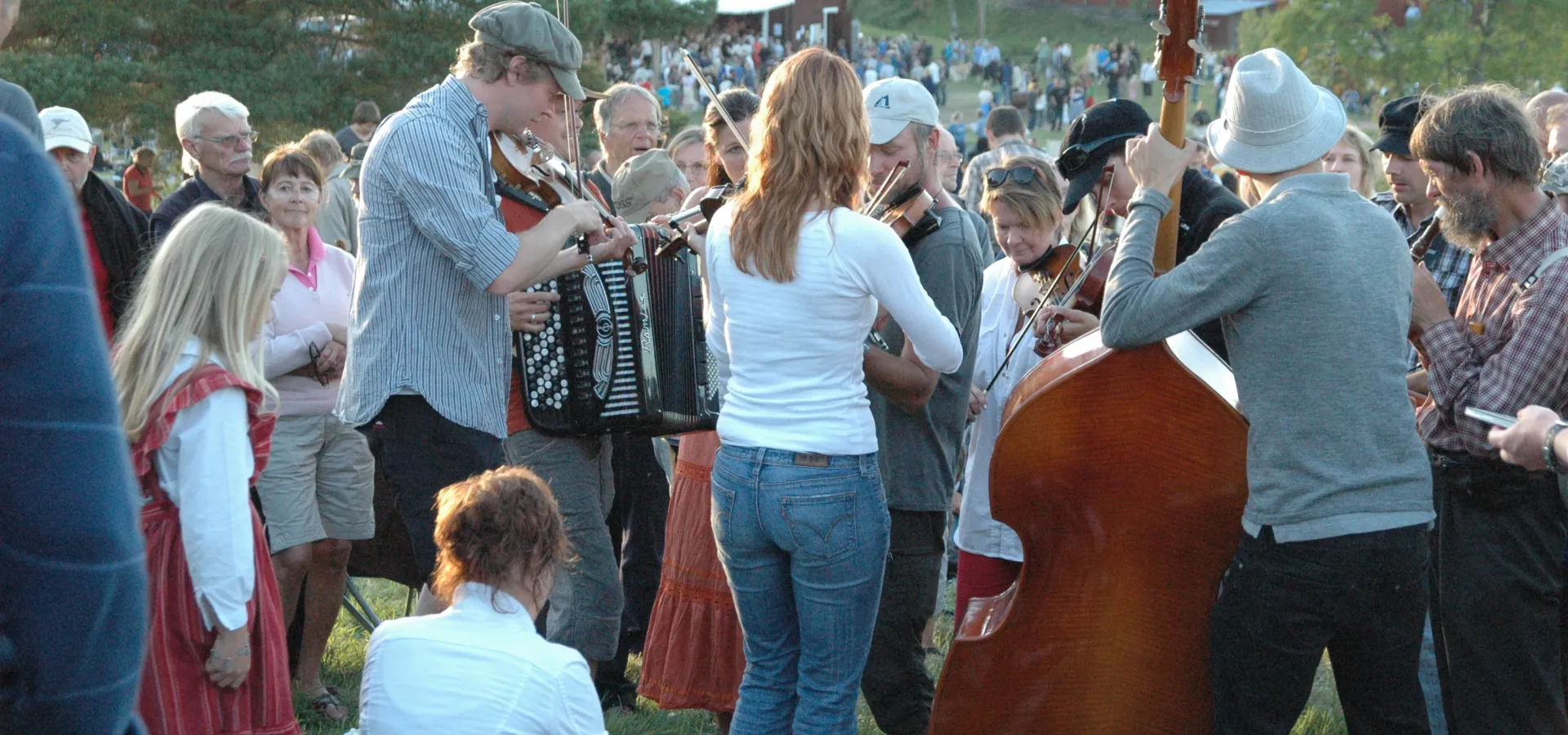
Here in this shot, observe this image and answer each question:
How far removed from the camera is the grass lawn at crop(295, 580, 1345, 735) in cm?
464

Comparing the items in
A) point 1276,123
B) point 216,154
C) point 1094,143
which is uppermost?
point 1276,123

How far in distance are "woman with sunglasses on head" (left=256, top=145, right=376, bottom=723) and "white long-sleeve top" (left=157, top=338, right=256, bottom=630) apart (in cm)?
174

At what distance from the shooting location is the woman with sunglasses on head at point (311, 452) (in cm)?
477

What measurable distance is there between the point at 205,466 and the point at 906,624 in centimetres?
190

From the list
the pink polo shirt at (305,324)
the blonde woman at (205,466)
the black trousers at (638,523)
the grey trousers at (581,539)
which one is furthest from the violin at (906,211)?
the pink polo shirt at (305,324)

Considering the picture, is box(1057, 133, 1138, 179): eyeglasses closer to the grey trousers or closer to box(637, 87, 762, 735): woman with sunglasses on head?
box(637, 87, 762, 735): woman with sunglasses on head

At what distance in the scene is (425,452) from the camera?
3.65 metres

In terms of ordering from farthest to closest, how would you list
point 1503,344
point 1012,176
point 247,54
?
point 247,54, point 1012,176, point 1503,344

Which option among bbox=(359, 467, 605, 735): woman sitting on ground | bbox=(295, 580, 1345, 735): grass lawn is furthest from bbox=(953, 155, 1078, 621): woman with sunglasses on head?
bbox=(359, 467, 605, 735): woman sitting on ground

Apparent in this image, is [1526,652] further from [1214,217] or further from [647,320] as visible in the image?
[647,320]

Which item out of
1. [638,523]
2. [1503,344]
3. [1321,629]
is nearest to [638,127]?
[638,523]

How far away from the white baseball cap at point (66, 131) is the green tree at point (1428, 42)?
29157 millimetres

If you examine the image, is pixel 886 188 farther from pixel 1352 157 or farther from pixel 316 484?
pixel 1352 157

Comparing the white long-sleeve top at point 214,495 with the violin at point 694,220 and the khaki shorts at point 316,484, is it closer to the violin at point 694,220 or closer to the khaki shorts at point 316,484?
the violin at point 694,220
